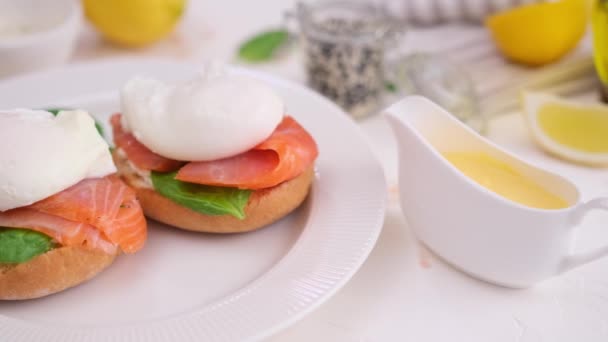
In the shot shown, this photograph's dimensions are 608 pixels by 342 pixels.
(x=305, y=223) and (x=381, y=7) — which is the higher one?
(x=381, y=7)

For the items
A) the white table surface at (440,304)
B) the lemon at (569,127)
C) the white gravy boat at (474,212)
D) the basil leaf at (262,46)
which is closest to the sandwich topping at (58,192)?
the white table surface at (440,304)

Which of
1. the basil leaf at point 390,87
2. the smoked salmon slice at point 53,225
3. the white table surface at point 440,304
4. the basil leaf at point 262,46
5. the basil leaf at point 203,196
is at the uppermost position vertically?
the smoked salmon slice at point 53,225

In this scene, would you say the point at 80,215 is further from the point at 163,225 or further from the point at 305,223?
the point at 305,223

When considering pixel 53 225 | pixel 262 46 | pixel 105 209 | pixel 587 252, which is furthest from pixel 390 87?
pixel 53 225

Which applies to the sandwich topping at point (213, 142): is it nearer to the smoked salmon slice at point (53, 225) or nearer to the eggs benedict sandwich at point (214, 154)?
the eggs benedict sandwich at point (214, 154)

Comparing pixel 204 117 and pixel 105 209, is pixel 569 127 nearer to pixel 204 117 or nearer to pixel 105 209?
pixel 204 117

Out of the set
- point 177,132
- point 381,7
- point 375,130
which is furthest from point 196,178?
point 381,7
